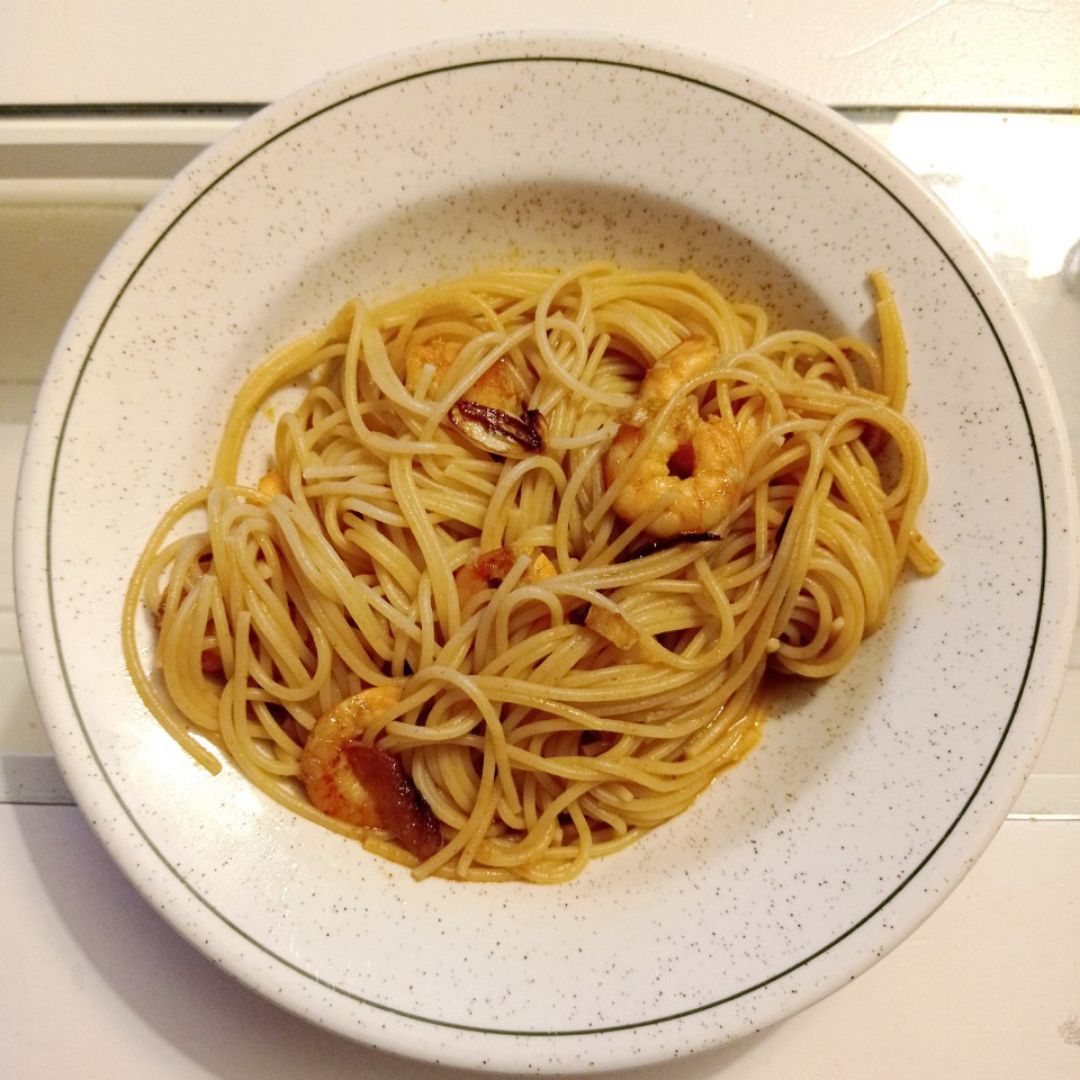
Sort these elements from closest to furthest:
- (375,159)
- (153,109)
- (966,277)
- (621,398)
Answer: (966,277)
(375,159)
(621,398)
(153,109)

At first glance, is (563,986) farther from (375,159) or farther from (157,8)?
(157,8)

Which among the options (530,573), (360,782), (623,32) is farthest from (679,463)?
(623,32)

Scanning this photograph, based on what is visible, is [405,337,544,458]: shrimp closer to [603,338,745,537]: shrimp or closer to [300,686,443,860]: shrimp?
[603,338,745,537]: shrimp

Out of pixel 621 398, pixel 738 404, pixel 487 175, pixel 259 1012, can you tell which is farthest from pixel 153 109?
pixel 259 1012

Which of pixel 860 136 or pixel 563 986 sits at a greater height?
pixel 860 136

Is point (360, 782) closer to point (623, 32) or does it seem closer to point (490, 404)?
point (490, 404)

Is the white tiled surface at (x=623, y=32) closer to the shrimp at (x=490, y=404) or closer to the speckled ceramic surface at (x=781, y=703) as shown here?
the speckled ceramic surface at (x=781, y=703)

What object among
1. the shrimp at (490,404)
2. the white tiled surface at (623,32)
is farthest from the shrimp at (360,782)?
the white tiled surface at (623,32)
